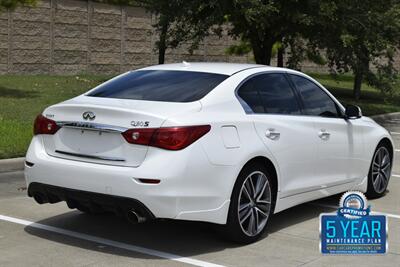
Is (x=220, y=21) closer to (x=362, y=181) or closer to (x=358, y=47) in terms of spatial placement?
(x=358, y=47)

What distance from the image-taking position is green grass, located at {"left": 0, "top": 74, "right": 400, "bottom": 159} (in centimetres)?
1001

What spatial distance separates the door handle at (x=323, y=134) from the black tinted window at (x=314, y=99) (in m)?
0.21

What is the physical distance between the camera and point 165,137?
16.9ft

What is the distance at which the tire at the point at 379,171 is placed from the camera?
306 inches

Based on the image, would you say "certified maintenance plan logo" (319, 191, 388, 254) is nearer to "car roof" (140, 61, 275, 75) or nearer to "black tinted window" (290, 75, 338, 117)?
"black tinted window" (290, 75, 338, 117)

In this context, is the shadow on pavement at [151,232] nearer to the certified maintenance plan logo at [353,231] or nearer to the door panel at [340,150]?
the door panel at [340,150]

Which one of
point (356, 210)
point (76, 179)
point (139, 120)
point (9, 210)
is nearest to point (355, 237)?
point (356, 210)

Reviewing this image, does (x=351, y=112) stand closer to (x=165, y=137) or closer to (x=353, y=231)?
(x=353, y=231)

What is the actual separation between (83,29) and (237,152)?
1866 centimetres

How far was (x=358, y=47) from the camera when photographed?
16.4 metres

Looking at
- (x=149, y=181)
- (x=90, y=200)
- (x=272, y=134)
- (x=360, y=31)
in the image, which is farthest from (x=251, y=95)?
(x=360, y=31)

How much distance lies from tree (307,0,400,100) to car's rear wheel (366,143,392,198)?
7.69 metres

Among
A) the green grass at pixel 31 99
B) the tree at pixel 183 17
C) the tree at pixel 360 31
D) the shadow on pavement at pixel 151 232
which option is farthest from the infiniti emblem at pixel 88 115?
the tree at pixel 360 31

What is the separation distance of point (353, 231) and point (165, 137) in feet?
5.54
